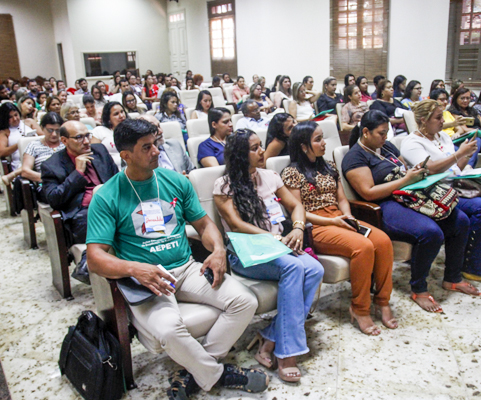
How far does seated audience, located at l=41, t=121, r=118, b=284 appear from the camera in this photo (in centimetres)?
266

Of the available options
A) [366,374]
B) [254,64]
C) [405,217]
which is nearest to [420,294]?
[405,217]

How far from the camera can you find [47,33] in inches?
571

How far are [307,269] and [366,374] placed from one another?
20.7 inches

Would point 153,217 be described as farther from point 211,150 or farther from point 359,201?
point 211,150

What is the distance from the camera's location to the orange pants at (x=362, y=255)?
7.59 ft

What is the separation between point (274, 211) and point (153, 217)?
0.73m

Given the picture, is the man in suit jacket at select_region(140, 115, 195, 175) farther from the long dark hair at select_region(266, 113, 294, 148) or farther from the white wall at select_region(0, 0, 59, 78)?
the white wall at select_region(0, 0, 59, 78)

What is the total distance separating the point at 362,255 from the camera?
230 centimetres

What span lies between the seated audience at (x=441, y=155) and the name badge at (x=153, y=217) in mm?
1737

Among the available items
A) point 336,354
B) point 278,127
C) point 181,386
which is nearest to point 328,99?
point 278,127

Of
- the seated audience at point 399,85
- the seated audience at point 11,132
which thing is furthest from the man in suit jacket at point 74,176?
the seated audience at point 399,85

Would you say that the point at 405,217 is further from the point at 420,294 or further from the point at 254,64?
the point at 254,64

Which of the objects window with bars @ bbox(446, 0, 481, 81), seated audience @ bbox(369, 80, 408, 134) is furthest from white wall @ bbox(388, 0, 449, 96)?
seated audience @ bbox(369, 80, 408, 134)

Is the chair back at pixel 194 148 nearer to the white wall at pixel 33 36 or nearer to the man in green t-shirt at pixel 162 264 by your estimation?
the man in green t-shirt at pixel 162 264
